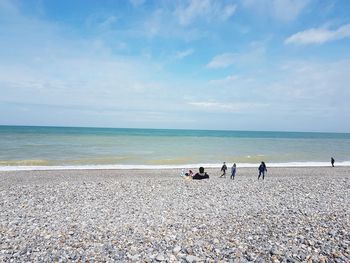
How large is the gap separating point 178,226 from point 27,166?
25851 mm

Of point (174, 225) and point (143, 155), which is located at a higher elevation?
point (174, 225)

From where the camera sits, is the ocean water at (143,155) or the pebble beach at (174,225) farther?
the ocean water at (143,155)

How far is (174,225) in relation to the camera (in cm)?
963

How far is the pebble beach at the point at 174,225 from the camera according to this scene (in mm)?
7137

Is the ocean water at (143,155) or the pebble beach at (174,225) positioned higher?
the pebble beach at (174,225)

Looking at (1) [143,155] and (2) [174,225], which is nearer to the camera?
(2) [174,225]

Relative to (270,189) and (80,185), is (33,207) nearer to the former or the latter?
(80,185)

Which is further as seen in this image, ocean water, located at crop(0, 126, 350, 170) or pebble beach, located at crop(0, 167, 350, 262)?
ocean water, located at crop(0, 126, 350, 170)

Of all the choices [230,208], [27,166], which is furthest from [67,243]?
[27,166]

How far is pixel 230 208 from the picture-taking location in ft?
39.4

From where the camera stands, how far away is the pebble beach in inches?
281

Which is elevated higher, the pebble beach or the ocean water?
the pebble beach

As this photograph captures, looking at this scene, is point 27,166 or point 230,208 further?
point 27,166

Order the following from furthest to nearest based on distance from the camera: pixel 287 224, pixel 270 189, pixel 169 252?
1. pixel 270 189
2. pixel 287 224
3. pixel 169 252
